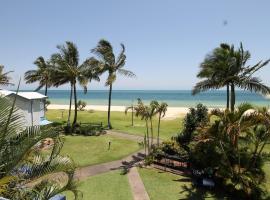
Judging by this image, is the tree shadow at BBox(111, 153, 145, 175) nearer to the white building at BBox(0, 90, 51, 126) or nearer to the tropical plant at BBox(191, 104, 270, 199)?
the tropical plant at BBox(191, 104, 270, 199)

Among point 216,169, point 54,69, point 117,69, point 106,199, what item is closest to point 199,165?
point 216,169

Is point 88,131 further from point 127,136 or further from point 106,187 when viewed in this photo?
point 106,187

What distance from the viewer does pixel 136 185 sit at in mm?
17297

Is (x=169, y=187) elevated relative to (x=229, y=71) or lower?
lower

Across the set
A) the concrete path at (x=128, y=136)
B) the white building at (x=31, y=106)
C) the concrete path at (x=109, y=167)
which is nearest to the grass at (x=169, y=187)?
the concrete path at (x=109, y=167)

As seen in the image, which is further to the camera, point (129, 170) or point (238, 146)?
point (129, 170)

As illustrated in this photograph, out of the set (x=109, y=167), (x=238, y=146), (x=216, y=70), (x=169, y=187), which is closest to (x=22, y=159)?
(x=169, y=187)

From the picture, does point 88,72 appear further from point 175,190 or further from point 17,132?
point 17,132

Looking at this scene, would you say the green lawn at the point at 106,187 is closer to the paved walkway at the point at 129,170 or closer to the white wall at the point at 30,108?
the paved walkway at the point at 129,170

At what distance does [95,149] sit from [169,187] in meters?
10.7

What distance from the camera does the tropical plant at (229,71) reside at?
69.8ft

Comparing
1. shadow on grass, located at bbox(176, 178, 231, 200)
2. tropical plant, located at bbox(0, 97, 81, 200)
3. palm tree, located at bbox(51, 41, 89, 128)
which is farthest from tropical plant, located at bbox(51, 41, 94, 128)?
tropical plant, located at bbox(0, 97, 81, 200)

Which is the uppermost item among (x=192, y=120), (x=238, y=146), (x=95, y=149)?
(x=192, y=120)

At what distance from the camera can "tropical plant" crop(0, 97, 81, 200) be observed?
6.63m
